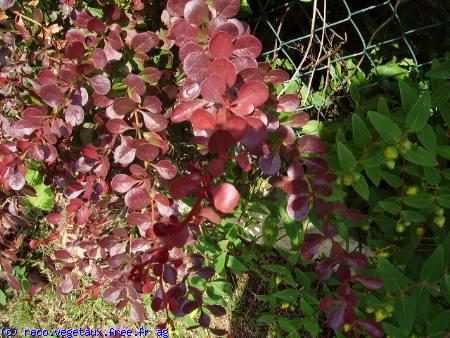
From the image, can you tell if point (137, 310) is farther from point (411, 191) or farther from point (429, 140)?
point (429, 140)

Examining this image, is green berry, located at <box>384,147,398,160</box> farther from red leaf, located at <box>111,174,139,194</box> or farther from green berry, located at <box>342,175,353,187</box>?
red leaf, located at <box>111,174,139,194</box>

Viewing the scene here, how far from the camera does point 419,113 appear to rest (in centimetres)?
129

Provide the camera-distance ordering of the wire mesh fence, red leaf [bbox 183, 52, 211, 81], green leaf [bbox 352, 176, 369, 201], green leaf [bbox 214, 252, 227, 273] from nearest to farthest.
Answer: red leaf [bbox 183, 52, 211, 81]
green leaf [bbox 352, 176, 369, 201]
the wire mesh fence
green leaf [bbox 214, 252, 227, 273]

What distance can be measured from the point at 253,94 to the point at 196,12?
1.08 feet

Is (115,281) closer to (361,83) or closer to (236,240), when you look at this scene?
(236,240)

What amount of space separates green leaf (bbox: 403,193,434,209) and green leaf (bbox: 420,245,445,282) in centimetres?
14

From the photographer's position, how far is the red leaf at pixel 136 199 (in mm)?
1324

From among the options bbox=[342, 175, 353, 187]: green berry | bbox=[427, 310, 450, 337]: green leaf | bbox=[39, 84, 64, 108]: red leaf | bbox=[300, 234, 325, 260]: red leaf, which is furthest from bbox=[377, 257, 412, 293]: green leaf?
bbox=[39, 84, 64, 108]: red leaf

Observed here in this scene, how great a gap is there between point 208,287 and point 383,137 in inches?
42.2

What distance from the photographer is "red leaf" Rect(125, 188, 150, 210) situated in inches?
52.1

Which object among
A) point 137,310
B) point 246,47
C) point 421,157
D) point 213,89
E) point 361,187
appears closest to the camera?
point 213,89

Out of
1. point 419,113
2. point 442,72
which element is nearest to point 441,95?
point 442,72

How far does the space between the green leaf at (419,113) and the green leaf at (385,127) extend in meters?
0.04

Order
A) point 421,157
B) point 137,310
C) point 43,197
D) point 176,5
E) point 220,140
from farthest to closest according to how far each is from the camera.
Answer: point 43,197 → point 137,310 → point 421,157 → point 176,5 → point 220,140
